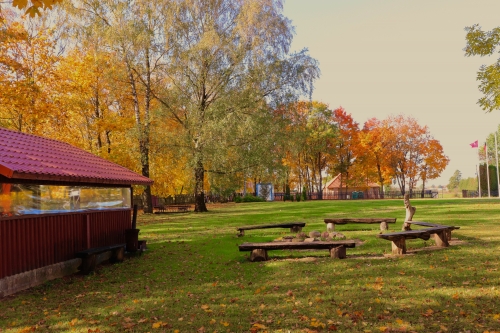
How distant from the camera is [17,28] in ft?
74.3

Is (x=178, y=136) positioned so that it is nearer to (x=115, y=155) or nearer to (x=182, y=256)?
(x=115, y=155)

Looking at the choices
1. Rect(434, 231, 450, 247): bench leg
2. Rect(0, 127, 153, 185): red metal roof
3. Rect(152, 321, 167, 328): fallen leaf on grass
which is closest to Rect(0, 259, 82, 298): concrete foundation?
Rect(0, 127, 153, 185): red metal roof

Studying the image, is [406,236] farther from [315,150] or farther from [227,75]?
[315,150]

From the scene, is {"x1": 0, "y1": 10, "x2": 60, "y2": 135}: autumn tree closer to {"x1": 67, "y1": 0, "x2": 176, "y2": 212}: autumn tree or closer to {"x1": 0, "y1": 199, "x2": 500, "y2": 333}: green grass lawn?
{"x1": 67, "y1": 0, "x2": 176, "y2": 212}: autumn tree

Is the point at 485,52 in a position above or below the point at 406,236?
above

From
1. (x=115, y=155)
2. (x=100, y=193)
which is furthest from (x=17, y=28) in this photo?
(x=100, y=193)

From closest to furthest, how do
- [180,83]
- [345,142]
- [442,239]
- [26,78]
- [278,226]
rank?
[442,239] < [278,226] < [26,78] < [180,83] < [345,142]

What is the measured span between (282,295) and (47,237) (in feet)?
19.1

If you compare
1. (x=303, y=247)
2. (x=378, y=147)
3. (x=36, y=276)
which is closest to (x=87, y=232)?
(x=36, y=276)

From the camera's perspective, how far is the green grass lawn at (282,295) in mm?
5570

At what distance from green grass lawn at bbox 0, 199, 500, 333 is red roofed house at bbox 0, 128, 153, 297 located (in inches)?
23.7

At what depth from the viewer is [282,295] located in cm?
705

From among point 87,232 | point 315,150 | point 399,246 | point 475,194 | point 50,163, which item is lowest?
point 475,194

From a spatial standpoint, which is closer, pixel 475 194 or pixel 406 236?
pixel 406 236
